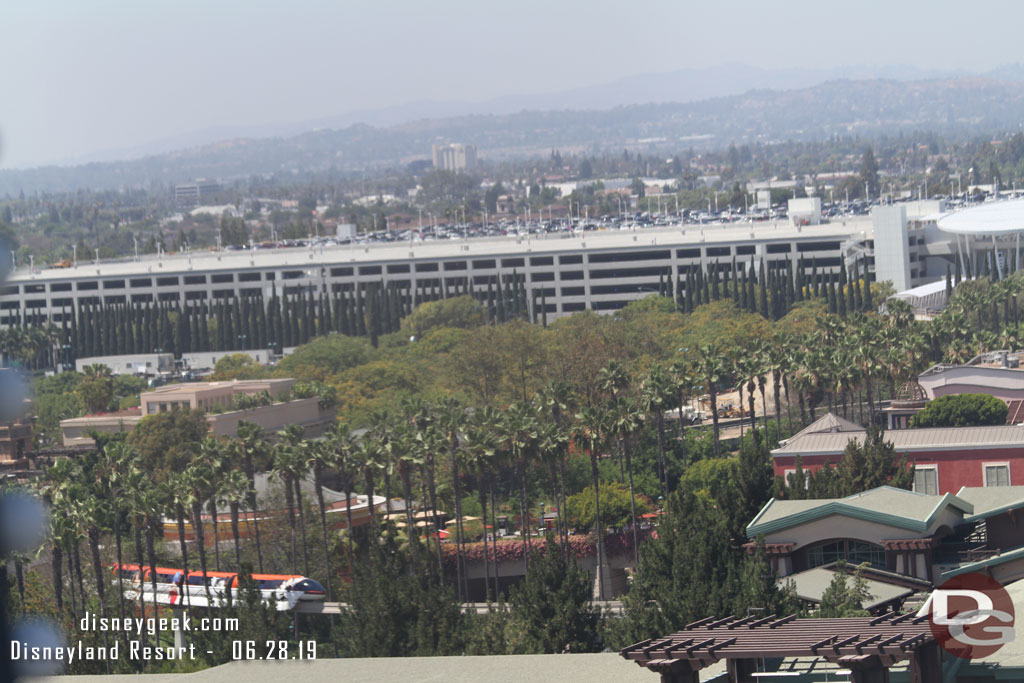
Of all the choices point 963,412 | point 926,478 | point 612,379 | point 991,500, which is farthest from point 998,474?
point 612,379

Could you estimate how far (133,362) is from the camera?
12850 cm

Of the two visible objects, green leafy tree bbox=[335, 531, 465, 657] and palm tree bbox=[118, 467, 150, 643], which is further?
palm tree bbox=[118, 467, 150, 643]

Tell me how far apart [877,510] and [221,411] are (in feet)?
181

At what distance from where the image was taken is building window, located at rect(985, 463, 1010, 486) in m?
43.1

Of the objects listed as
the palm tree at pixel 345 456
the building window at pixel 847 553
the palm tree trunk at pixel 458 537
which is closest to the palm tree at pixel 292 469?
the palm tree at pixel 345 456

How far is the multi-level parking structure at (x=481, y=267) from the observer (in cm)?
13762

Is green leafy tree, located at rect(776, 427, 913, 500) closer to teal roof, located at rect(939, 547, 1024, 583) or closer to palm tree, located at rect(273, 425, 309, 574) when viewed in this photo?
teal roof, located at rect(939, 547, 1024, 583)

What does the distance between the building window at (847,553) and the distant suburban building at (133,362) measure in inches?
3973

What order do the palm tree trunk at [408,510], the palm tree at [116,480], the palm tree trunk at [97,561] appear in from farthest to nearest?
the palm tree trunk at [408,510] < the palm tree at [116,480] < the palm tree trunk at [97,561]

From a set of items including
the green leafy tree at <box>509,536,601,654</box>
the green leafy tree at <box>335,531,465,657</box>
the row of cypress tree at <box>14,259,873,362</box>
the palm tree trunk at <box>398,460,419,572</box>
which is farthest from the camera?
the row of cypress tree at <box>14,259,873,362</box>

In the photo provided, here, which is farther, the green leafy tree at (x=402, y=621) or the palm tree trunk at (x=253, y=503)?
the palm tree trunk at (x=253, y=503)

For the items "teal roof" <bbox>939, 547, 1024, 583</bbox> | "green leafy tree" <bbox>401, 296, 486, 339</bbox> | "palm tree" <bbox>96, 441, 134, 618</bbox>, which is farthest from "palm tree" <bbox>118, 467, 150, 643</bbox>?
"green leafy tree" <bbox>401, 296, 486, 339</bbox>

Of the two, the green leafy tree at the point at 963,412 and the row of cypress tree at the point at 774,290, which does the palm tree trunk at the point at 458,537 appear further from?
the row of cypress tree at the point at 774,290

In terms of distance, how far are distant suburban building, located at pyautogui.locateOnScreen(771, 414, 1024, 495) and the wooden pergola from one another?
90.3 feet
